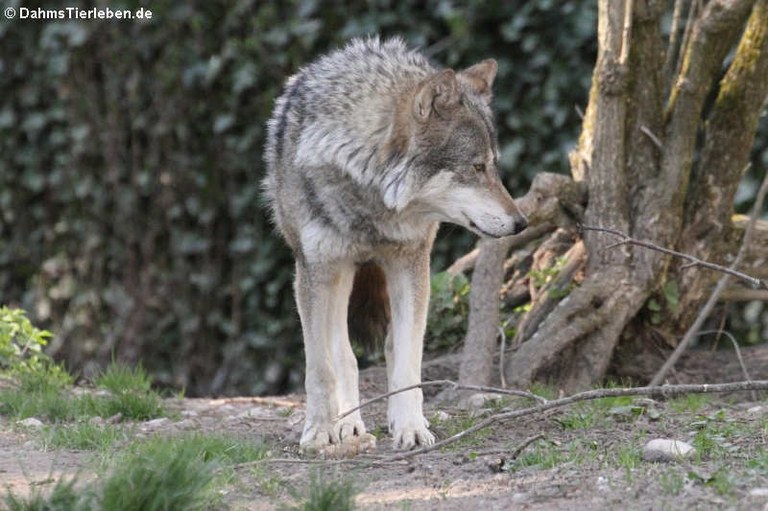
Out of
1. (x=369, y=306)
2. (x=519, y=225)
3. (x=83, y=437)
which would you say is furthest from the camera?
(x=369, y=306)

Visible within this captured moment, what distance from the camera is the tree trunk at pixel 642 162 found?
567 cm

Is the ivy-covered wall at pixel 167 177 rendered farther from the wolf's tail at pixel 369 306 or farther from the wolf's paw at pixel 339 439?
the wolf's paw at pixel 339 439

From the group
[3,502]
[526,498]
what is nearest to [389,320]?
[526,498]

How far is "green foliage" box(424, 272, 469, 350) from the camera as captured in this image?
6.37m

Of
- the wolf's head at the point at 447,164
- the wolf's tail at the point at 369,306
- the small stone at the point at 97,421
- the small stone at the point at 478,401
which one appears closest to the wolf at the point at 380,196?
the wolf's head at the point at 447,164

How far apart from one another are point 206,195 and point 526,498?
5.28 metres

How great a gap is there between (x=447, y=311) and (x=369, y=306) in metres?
1.39

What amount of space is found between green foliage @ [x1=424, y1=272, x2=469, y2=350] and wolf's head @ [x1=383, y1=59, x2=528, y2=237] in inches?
76.3

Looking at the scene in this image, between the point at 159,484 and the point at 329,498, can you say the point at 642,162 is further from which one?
the point at 159,484

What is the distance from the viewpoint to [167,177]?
835 centimetres

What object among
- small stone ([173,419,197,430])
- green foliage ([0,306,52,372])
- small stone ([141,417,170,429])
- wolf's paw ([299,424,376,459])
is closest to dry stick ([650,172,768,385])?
wolf's paw ([299,424,376,459])

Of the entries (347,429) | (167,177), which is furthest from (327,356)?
(167,177)

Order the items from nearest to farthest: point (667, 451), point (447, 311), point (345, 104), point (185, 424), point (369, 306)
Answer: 1. point (667, 451)
2. point (345, 104)
3. point (185, 424)
4. point (369, 306)
5. point (447, 311)

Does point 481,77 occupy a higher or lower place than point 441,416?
higher
